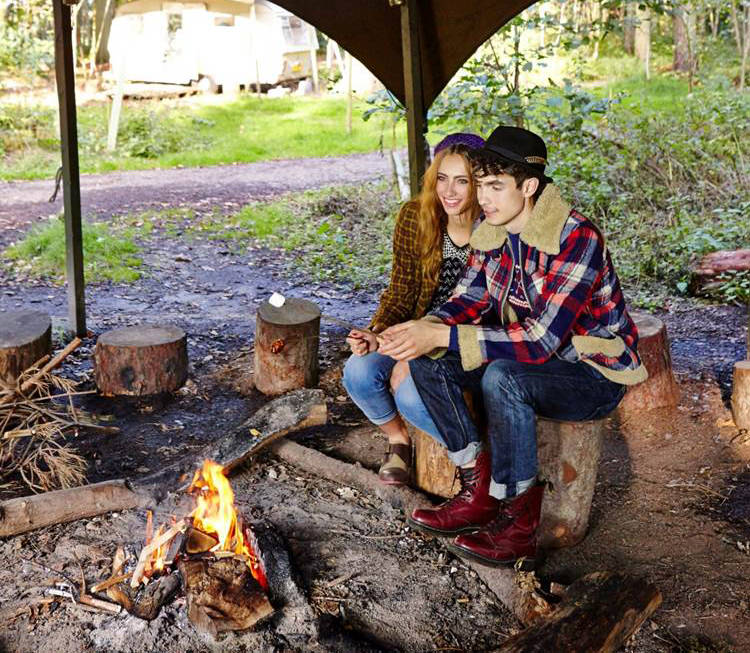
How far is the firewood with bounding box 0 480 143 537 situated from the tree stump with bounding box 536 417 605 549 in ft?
5.60

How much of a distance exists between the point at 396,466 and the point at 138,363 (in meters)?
2.00

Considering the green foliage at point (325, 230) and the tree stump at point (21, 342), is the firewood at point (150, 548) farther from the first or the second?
the green foliage at point (325, 230)

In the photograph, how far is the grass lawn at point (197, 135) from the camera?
14023 mm

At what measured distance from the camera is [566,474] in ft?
11.3

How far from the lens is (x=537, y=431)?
345 centimetres

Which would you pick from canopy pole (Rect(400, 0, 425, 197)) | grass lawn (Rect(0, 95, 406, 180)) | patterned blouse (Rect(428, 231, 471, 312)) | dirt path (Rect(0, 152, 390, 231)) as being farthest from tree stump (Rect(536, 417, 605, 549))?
grass lawn (Rect(0, 95, 406, 180))

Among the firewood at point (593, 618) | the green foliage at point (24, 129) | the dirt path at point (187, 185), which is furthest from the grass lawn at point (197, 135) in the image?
the firewood at point (593, 618)

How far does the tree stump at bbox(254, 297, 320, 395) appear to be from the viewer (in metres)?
5.19

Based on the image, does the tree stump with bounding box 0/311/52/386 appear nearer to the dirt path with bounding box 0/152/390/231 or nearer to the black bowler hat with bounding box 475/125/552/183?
the black bowler hat with bounding box 475/125/552/183

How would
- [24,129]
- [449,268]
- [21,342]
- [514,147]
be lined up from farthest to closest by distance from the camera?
1. [24,129]
2. [21,342]
3. [449,268]
4. [514,147]

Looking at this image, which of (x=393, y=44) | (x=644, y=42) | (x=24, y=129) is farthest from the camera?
(x=644, y=42)

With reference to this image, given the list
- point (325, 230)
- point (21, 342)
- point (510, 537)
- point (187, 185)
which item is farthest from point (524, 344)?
point (187, 185)

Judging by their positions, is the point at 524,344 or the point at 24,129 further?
the point at 24,129

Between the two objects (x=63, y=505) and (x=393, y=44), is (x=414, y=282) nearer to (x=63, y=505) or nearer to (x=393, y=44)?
(x=63, y=505)
